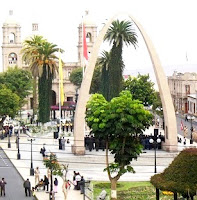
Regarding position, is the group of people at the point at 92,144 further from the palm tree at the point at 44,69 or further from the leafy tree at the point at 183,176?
the leafy tree at the point at 183,176

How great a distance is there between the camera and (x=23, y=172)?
56.0m

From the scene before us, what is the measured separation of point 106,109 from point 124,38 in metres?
31.5

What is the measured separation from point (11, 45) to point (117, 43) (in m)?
67.8

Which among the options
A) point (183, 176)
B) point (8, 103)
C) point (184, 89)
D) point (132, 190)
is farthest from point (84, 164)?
point (184, 89)

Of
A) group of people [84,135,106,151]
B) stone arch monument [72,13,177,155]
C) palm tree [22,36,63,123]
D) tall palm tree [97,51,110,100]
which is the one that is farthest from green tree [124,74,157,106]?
stone arch monument [72,13,177,155]

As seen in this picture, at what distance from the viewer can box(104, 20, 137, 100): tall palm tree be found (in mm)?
74438

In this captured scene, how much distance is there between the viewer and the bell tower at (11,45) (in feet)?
460

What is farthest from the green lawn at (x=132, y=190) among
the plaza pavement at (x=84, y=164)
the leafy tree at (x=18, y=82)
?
the leafy tree at (x=18, y=82)

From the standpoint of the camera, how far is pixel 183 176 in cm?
3500

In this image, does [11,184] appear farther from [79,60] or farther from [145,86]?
[79,60]

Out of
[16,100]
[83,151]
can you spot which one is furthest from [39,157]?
[16,100]

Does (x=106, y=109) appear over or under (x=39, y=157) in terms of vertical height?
over

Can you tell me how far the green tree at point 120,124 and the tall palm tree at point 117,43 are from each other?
3035cm

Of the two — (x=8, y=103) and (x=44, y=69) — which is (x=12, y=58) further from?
(x=8, y=103)
